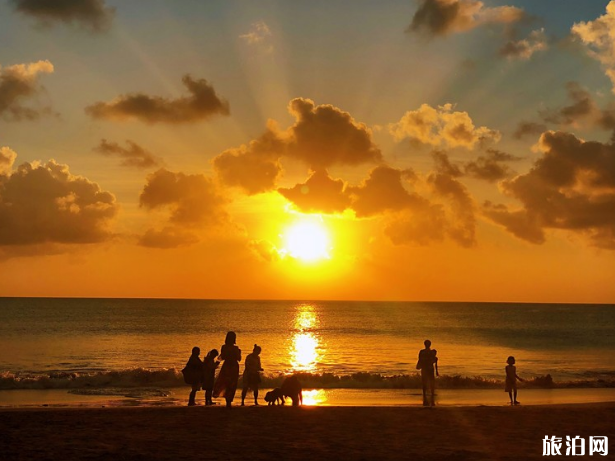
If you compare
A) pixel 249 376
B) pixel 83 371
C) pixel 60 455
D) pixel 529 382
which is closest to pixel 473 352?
pixel 529 382

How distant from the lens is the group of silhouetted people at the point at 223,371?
63.5 feet

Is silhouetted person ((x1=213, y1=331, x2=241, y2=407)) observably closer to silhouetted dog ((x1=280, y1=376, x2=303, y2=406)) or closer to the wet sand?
the wet sand

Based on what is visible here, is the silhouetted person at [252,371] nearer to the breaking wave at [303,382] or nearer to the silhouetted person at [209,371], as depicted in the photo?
the silhouetted person at [209,371]

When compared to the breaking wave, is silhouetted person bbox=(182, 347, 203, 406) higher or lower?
higher

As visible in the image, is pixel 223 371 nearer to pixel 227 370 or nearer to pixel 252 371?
pixel 227 370

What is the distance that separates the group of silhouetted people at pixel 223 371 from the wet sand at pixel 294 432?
0.98 metres

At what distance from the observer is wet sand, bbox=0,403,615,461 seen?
12.8 metres

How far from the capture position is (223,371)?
65.2 feet

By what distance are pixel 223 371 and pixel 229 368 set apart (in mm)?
362

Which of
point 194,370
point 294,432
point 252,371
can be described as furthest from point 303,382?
point 294,432

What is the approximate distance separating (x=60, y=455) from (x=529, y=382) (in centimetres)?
2747

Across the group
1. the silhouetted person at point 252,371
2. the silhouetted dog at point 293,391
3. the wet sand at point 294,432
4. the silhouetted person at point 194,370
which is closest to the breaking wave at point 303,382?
the silhouetted person at point 252,371

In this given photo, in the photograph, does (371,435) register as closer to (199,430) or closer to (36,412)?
(199,430)

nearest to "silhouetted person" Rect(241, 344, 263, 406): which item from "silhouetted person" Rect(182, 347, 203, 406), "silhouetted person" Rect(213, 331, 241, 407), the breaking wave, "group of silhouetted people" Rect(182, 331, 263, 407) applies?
"group of silhouetted people" Rect(182, 331, 263, 407)
